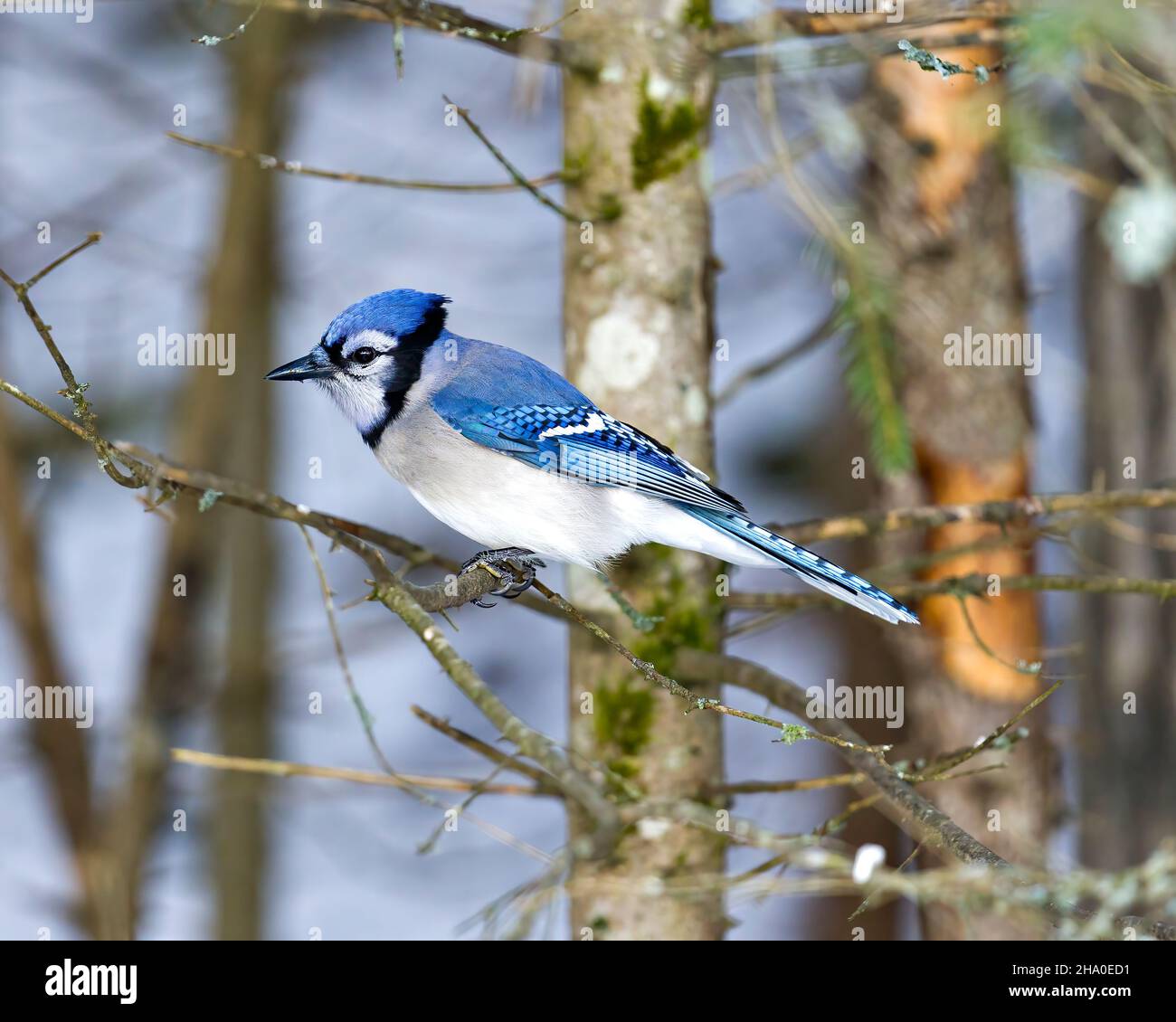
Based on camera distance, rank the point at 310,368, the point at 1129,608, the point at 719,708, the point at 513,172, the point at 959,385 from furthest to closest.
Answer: the point at 1129,608 < the point at 959,385 < the point at 310,368 < the point at 513,172 < the point at 719,708

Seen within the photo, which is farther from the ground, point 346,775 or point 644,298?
point 644,298

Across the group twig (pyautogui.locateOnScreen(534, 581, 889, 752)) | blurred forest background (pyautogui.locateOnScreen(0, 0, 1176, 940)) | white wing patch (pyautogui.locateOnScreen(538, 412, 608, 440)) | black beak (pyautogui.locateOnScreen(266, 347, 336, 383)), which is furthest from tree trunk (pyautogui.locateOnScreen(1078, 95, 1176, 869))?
black beak (pyautogui.locateOnScreen(266, 347, 336, 383))

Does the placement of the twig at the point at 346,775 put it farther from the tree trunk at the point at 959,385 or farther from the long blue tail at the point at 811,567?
the tree trunk at the point at 959,385

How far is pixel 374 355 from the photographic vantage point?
2.53m

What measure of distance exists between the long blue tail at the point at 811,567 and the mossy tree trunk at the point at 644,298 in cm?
24

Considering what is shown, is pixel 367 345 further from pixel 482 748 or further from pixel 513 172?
pixel 482 748

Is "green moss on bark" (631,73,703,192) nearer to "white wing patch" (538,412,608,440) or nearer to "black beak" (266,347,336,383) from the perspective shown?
"white wing patch" (538,412,608,440)

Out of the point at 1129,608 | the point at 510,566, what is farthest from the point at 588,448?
the point at 1129,608

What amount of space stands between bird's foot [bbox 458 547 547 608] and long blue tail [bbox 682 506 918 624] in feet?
1.12

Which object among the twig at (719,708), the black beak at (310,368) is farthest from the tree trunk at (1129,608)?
the black beak at (310,368)

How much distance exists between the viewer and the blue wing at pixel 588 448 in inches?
96.7

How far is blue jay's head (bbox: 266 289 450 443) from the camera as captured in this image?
8.13ft

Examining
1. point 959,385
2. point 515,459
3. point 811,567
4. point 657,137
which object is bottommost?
point 811,567

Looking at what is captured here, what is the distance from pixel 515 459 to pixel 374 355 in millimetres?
355
